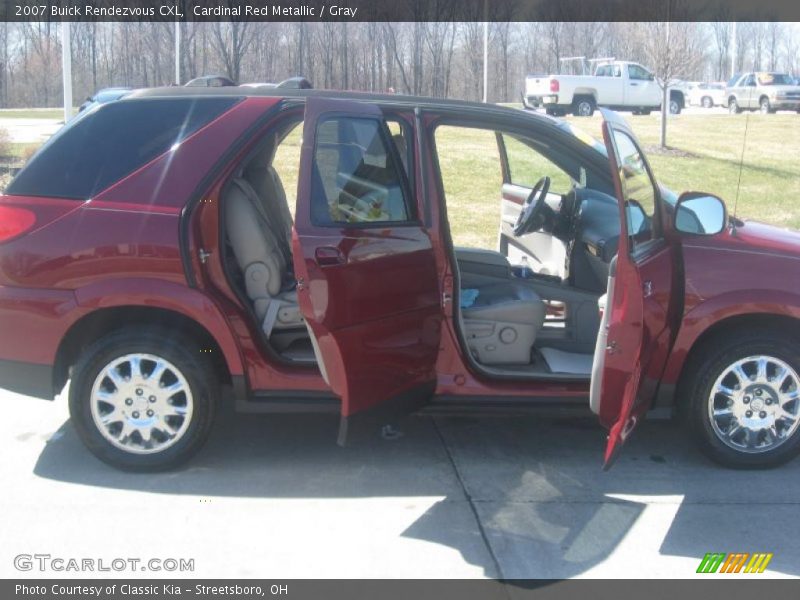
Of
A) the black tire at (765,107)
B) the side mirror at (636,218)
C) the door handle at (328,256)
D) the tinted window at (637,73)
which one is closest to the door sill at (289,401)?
the door handle at (328,256)

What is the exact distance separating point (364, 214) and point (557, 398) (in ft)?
4.61

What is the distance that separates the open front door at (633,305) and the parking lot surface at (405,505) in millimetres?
478

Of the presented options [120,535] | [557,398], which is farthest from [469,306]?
[120,535]

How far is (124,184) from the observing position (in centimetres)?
476

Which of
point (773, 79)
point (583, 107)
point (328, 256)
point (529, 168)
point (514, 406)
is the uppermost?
point (773, 79)

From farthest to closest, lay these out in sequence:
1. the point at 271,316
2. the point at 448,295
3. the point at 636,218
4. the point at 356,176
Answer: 1. the point at 271,316
2. the point at 448,295
3. the point at 356,176
4. the point at 636,218

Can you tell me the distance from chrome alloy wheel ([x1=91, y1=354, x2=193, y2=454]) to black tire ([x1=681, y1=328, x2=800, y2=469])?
262 centimetres

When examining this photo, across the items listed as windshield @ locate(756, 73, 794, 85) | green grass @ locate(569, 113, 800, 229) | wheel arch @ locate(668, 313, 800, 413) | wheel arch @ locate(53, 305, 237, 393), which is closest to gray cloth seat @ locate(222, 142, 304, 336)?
wheel arch @ locate(53, 305, 237, 393)

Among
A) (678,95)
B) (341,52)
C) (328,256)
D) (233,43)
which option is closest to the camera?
(328,256)

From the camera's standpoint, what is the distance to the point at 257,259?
5125 millimetres

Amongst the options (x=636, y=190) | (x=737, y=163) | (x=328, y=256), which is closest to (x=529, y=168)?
(x=636, y=190)

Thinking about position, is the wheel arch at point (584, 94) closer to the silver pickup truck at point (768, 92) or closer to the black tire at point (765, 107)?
the silver pickup truck at point (768, 92)

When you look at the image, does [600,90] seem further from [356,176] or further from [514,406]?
[356,176]

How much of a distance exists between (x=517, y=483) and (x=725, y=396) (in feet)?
3.85
